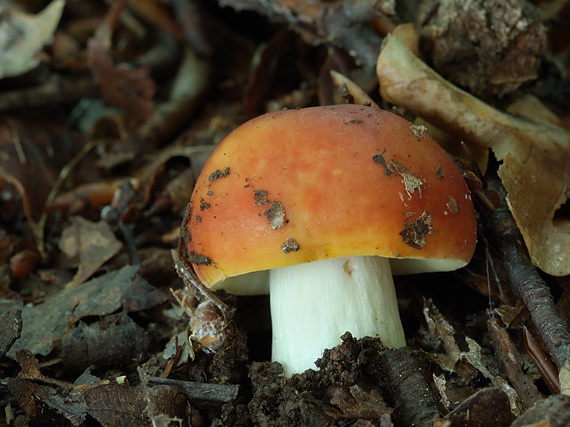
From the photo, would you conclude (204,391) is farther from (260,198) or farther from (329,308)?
(260,198)

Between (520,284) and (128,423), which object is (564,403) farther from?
(128,423)

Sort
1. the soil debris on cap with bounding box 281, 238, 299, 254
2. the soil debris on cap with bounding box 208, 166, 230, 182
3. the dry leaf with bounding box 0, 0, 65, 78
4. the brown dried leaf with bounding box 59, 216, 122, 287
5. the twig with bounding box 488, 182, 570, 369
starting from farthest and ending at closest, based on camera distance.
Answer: the dry leaf with bounding box 0, 0, 65, 78, the brown dried leaf with bounding box 59, 216, 122, 287, the soil debris on cap with bounding box 208, 166, 230, 182, the twig with bounding box 488, 182, 570, 369, the soil debris on cap with bounding box 281, 238, 299, 254

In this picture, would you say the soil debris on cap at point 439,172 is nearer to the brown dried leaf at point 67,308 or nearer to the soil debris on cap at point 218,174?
the soil debris on cap at point 218,174

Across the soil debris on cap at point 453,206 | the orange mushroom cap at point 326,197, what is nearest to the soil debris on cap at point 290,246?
the orange mushroom cap at point 326,197

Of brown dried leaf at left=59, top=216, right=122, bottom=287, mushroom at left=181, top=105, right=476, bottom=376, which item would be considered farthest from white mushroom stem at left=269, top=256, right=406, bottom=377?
brown dried leaf at left=59, top=216, right=122, bottom=287

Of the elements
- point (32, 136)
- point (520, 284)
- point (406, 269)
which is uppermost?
point (520, 284)

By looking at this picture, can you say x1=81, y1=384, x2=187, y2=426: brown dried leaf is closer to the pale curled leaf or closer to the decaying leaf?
the decaying leaf

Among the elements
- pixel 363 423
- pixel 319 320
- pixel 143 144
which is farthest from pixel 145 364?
pixel 143 144

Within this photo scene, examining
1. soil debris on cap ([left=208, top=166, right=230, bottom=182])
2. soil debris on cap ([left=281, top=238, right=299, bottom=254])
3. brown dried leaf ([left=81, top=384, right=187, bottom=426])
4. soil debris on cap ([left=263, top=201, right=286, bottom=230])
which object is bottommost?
brown dried leaf ([left=81, top=384, right=187, bottom=426])

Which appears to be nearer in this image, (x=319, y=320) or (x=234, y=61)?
Result: (x=319, y=320)
